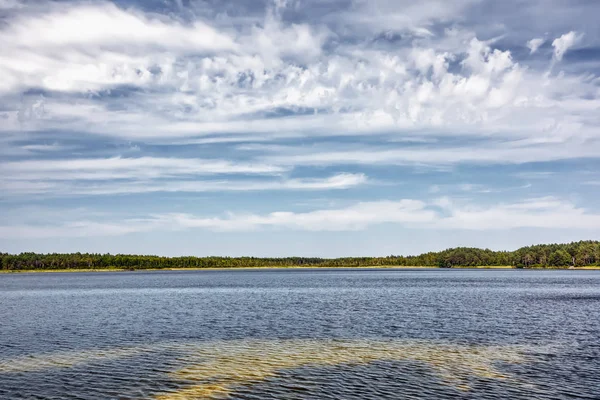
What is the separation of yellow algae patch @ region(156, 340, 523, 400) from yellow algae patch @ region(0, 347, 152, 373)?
6392 mm

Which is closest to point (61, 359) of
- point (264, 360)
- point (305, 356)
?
point (264, 360)

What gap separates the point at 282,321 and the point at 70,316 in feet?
106

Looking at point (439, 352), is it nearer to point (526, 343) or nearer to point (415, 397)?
point (526, 343)

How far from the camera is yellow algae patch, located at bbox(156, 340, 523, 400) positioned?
31034 mm

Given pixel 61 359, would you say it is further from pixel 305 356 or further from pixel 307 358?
pixel 307 358

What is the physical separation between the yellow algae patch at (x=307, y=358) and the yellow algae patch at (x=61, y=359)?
639 centimetres

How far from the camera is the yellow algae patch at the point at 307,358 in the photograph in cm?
3103

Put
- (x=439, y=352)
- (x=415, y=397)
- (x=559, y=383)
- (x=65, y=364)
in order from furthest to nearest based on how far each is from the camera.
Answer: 1. (x=439, y=352)
2. (x=65, y=364)
3. (x=559, y=383)
4. (x=415, y=397)

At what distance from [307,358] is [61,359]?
19271 millimetres

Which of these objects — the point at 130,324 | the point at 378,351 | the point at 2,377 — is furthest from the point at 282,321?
the point at 2,377

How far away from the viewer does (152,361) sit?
3772 centimetres

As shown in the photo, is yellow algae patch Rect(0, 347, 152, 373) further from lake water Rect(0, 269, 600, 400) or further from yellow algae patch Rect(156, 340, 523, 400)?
yellow algae patch Rect(156, 340, 523, 400)

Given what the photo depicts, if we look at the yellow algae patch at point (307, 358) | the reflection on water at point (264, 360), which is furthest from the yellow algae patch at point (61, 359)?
the yellow algae patch at point (307, 358)

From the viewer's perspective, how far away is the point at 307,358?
37906 millimetres
